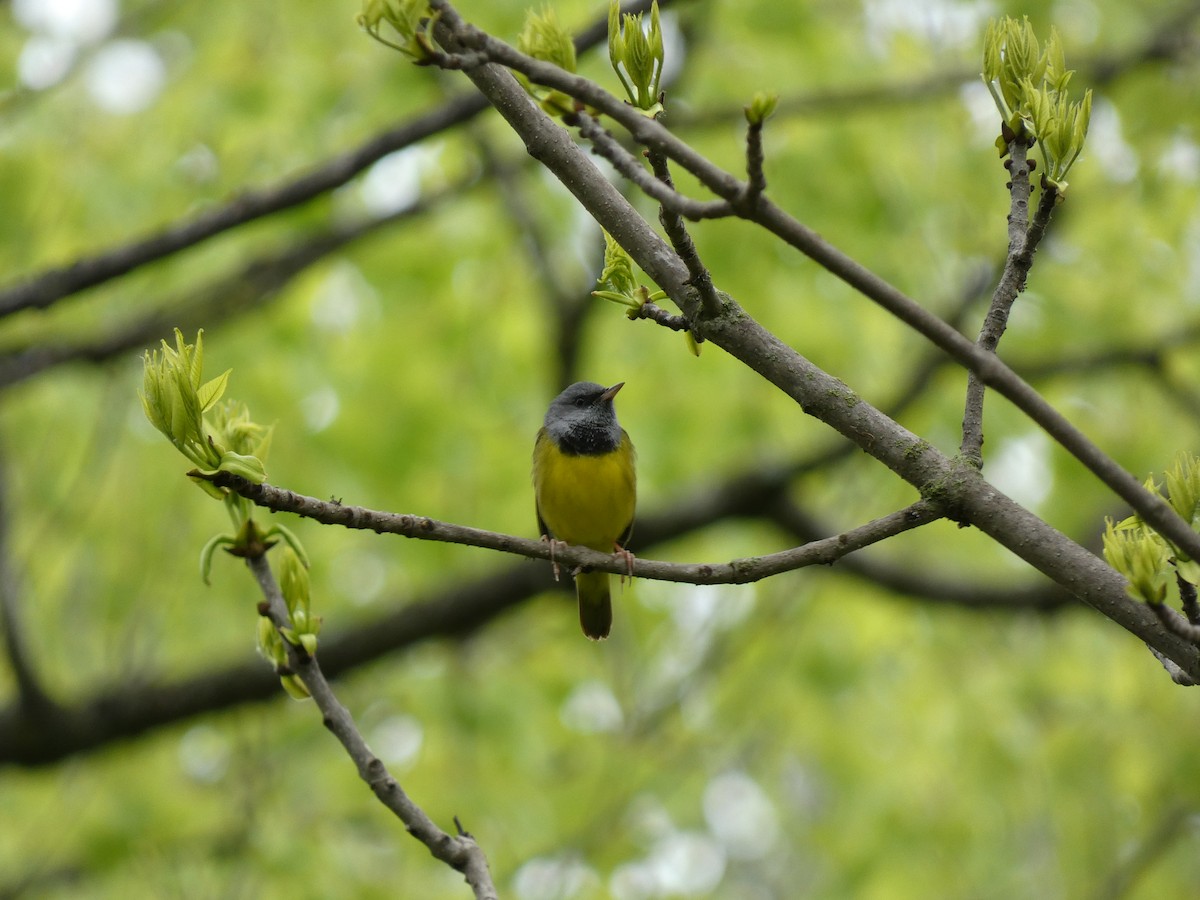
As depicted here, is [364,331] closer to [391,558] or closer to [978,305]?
[391,558]

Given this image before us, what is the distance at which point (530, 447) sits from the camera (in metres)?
6.85

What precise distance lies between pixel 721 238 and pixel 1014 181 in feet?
11.2

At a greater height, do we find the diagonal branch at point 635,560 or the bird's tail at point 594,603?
the bird's tail at point 594,603

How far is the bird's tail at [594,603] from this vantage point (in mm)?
5074

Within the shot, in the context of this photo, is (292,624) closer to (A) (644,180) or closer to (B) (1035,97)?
(A) (644,180)

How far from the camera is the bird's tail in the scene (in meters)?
5.07

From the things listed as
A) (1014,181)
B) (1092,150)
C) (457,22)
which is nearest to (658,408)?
(1092,150)

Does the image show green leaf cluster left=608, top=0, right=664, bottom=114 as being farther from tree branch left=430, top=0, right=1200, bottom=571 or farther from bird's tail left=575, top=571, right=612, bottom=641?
bird's tail left=575, top=571, right=612, bottom=641

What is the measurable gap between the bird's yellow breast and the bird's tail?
0.52 ft

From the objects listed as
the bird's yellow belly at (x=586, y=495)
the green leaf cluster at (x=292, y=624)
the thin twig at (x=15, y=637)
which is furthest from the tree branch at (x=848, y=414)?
the thin twig at (x=15, y=637)

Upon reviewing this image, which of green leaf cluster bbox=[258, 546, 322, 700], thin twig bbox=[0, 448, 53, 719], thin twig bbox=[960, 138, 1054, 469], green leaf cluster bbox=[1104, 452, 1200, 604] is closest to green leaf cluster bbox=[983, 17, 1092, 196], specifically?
thin twig bbox=[960, 138, 1054, 469]

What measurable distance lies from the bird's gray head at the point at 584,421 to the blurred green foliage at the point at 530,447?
2.79 ft

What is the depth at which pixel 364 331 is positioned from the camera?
277 inches

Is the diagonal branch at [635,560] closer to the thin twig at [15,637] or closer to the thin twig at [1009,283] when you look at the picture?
the thin twig at [1009,283]
